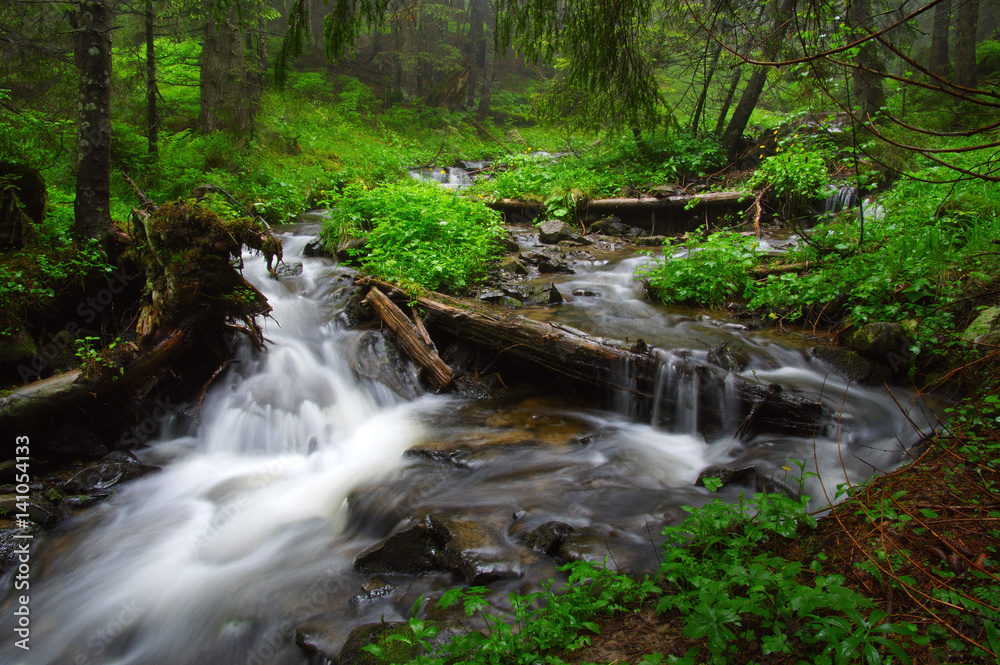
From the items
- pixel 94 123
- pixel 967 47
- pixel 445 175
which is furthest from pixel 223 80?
pixel 967 47

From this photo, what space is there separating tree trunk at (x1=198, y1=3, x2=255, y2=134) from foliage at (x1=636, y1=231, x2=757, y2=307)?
1105cm

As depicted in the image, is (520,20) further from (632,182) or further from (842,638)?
(632,182)

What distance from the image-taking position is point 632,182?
13.2 meters

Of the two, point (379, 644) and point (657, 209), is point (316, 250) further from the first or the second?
point (379, 644)

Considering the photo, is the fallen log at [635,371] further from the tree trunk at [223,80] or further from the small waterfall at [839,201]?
the tree trunk at [223,80]

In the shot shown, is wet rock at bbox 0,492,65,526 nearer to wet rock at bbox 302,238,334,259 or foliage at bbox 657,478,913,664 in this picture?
foliage at bbox 657,478,913,664

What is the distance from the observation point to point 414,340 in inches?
255

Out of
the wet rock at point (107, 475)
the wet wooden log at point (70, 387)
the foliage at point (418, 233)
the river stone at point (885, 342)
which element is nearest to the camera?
the wet wooden log at point (70, 387)

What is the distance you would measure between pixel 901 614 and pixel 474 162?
67.9 feet

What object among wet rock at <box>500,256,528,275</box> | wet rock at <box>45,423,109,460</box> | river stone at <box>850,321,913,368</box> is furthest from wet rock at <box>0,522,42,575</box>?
river stone at <box>850,321,913,368</box>

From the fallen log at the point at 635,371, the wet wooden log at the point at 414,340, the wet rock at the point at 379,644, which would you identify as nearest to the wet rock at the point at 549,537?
the wet rock at the point at 379,644

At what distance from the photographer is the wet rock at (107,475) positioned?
4492mm

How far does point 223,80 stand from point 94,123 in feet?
27.8

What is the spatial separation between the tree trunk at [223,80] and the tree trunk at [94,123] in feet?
25.7
